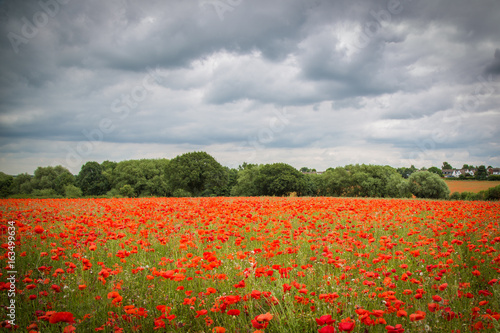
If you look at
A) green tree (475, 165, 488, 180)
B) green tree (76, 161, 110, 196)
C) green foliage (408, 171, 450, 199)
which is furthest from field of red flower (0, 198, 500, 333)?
→ green tree (76, 161, 110, 196)

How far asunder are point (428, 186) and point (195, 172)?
40915mm

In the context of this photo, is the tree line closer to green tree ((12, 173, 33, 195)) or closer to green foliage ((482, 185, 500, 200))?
green tree ((12, 173, 33, 195))

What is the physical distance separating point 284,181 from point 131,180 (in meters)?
46.3

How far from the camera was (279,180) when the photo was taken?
61656 millimetres

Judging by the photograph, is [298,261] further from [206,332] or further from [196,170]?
[196,170]

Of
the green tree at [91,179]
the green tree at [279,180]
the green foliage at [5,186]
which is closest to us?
the green foliage at [5,186]

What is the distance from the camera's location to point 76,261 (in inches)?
214

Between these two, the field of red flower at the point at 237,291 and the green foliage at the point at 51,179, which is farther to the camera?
the green foliage at the point at 51,179

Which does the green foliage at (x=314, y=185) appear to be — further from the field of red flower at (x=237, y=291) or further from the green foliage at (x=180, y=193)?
the field of red flower at (x=237, y=291)

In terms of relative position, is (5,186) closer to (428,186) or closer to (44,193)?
(44,193)

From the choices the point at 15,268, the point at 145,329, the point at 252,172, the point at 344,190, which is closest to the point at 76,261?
the point at 15,268

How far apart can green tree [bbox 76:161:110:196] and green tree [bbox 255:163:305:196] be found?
42.9 metres

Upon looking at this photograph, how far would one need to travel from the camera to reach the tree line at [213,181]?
46672 millimetres

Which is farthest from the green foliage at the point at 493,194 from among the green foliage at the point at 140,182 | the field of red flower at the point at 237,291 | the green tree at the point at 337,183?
the green foliage at the point at 140,182
